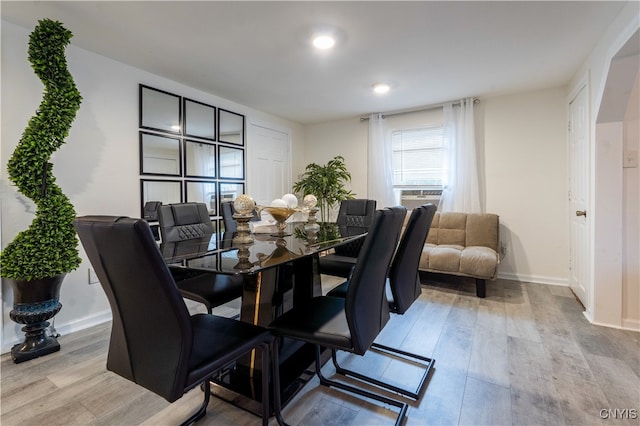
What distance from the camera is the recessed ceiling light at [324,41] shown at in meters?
2.32

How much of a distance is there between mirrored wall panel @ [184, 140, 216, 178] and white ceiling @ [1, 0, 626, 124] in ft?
2.14

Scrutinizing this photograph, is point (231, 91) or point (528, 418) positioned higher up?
point (231, 91)

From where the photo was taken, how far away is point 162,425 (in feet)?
4.63

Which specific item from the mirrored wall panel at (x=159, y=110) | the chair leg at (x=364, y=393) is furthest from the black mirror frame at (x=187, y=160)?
the chair leg at (x=364, y=393)

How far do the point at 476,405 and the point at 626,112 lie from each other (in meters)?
2.47

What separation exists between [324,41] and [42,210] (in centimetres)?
234

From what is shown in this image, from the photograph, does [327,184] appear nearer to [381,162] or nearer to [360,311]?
[381,162]

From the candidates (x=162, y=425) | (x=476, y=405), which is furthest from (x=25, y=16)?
(x=476, y=405)

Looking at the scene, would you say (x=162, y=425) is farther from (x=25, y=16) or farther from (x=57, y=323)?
(x=25, y=16)

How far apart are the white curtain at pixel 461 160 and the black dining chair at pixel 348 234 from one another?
5.09 feet

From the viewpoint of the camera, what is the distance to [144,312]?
0.92m

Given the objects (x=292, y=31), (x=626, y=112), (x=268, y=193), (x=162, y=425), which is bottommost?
(x=162, y=425)

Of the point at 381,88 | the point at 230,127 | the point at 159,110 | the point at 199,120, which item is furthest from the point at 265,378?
the point at 230,127

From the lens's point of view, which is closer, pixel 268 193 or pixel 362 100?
pixel 362 100
